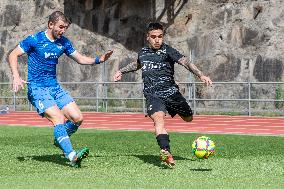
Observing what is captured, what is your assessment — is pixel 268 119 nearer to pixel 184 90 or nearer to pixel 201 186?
pixel 184 90

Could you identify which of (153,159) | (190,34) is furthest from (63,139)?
(190,34)

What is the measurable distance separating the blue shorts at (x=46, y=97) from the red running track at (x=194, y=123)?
29.0 feet

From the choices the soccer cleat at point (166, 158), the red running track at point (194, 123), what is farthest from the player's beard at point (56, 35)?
the red running track at point (194, 123)

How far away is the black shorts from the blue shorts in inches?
52.2

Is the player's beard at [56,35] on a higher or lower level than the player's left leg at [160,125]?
higher

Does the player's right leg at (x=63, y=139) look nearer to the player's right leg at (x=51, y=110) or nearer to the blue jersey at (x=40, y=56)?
the player's right leg at (x=51, y=110)

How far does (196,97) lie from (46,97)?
18592 millimetres

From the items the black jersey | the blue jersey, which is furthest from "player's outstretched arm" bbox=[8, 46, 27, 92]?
the black jersey

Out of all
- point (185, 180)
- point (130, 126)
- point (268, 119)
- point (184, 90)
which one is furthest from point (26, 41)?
point (184, 90)

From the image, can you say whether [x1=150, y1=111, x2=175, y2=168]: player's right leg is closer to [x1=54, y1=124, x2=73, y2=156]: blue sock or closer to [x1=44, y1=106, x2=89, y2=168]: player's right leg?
[x1=44, y1=106, x2=89, y2=168]: player's right leg

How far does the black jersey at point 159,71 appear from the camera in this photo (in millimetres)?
10812

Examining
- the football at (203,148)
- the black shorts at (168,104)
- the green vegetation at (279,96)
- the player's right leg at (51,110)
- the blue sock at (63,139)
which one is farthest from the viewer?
the green vegetation at (279,96)

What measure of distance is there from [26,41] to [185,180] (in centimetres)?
367

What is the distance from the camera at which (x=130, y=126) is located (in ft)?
73.2
